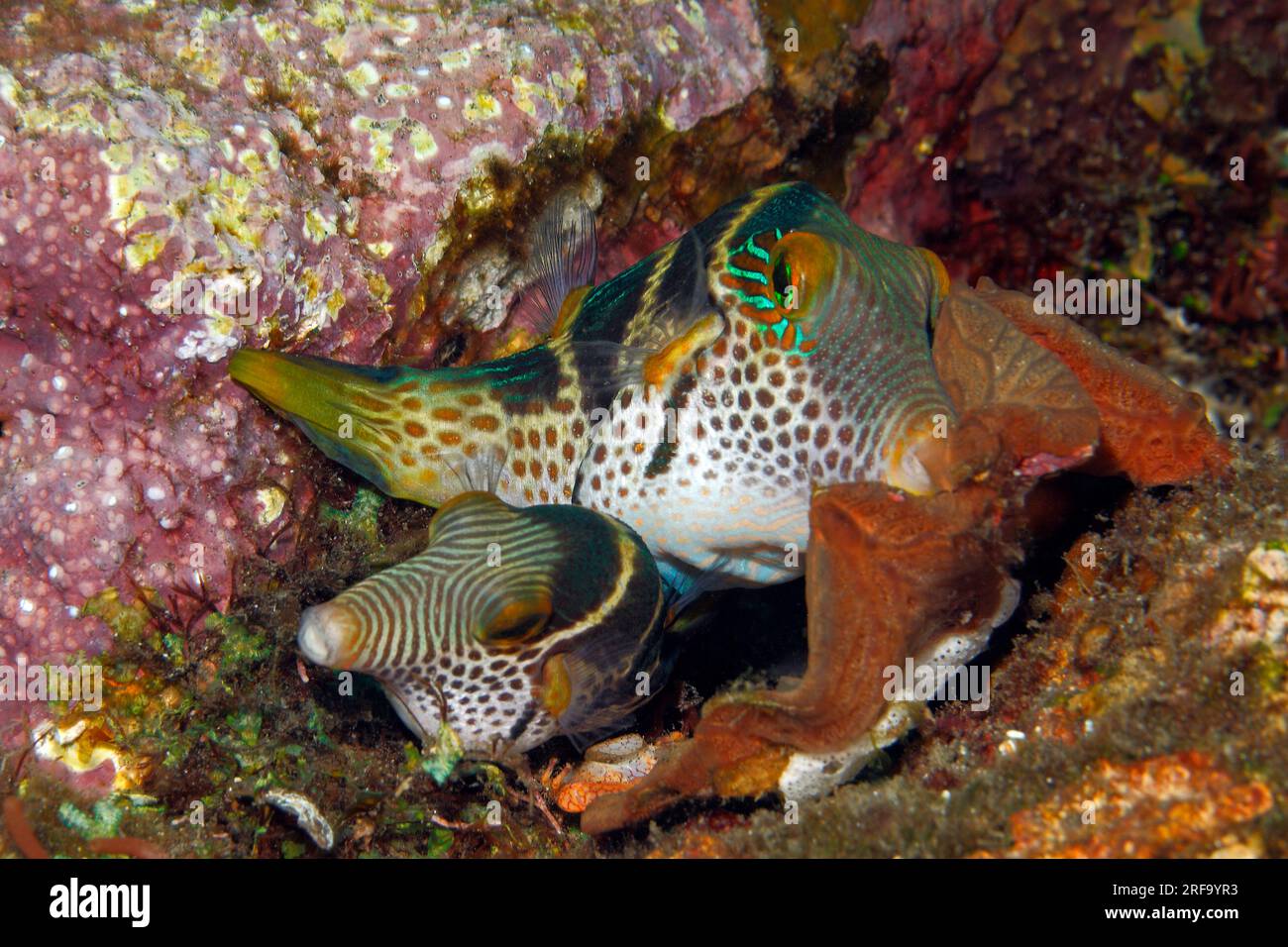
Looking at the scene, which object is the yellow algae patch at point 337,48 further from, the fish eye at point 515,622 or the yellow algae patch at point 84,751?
the yellow algae patch at point 84,751

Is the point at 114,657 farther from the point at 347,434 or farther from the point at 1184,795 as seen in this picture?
the point at 1184,795

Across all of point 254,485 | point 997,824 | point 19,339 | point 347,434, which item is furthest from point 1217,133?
point 19,339

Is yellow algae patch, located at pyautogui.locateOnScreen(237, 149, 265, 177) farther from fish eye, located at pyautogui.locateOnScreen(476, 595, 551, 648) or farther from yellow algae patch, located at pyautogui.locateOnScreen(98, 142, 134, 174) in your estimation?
fish eye, located at pyautogui.locateOnScreen(476, 595, 551, 648)

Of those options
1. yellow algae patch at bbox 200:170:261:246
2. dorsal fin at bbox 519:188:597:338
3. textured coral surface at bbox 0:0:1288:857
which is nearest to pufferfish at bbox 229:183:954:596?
dorsal fin at bbox 519:188:597:338

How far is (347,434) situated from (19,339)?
47.2 inches

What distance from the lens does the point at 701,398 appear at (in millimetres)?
3271

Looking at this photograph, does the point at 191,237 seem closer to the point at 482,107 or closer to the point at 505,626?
the point at 482,107

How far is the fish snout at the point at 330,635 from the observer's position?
264 centimetres

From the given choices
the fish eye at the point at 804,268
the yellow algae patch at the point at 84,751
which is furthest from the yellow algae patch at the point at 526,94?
the yellow algae patch at the point at 84,751

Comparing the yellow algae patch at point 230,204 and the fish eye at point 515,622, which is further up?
the yellow algae patch at point 230,204

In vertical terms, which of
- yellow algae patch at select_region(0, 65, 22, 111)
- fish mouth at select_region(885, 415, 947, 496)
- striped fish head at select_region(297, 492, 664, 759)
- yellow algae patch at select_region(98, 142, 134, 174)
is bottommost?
striped fish head at select_region(297, 492, 664, 759)

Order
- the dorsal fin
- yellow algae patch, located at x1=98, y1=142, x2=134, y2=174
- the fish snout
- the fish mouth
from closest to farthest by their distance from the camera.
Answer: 1. the fish snout
2. the fish mouth
3. yellow algae patch, located at x1=98, y1=142, x2=134, y2=174
4. the dorsal fin

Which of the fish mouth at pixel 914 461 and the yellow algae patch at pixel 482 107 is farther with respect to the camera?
the yellow algae patch at pixel 482 107

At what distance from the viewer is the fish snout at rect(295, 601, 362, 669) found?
2637 millimetres
